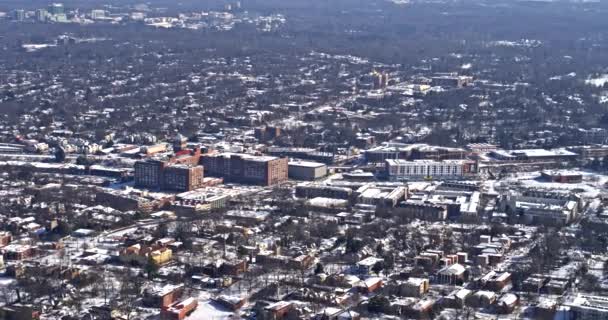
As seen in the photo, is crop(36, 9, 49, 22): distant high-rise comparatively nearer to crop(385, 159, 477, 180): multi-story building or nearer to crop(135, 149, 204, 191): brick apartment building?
crop(135, 149, 204, 191): brick apartment building

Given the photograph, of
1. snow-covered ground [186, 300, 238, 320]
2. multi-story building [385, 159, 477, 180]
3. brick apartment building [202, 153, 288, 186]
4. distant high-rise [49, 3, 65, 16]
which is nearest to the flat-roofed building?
brick apartment building [202, 153, 288, 186]

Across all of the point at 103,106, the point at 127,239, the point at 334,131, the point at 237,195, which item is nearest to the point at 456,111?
the point at 334,131

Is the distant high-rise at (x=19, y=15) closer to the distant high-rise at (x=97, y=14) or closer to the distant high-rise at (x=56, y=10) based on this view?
the distant high-rise at (x=56, y=10)

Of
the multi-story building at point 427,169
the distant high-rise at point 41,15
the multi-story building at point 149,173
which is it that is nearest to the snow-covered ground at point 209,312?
the multi-story building at point 149,173

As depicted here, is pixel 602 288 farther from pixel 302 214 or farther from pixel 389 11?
pixel 389 11

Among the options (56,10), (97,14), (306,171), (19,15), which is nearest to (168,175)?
(306,171)
